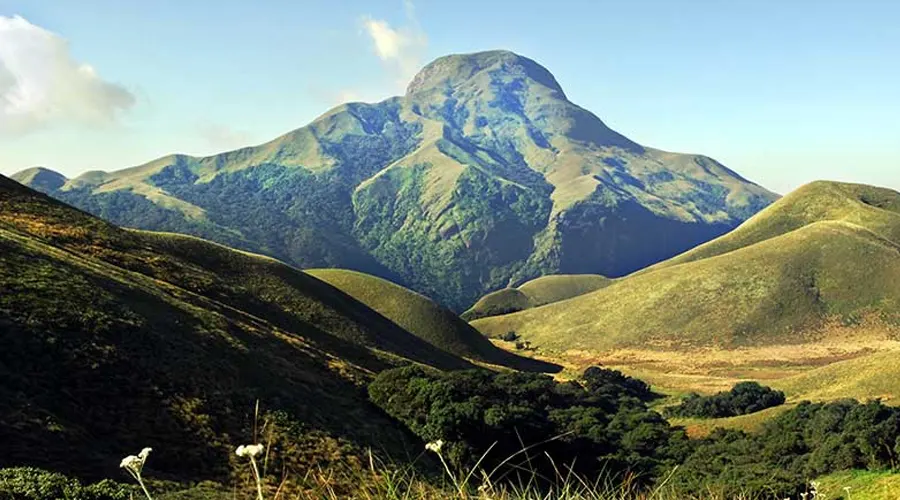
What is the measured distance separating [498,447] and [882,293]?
389 ft

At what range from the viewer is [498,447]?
3219 centimetres

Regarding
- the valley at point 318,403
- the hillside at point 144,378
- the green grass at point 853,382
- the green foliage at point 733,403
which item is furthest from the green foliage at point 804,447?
the green grass at point 853,382

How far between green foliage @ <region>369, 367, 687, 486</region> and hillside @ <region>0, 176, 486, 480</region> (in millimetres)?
1639

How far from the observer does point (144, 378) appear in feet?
79.4

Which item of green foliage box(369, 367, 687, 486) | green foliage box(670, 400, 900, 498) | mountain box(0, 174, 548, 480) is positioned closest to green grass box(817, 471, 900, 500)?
green foliage box(670, 400, 900, 498)

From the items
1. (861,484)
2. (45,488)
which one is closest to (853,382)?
(861,484)

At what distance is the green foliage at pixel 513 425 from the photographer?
3150 centimetres

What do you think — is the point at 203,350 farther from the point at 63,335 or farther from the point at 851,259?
the point at 851,259

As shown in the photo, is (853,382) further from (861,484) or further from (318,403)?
(318,403)

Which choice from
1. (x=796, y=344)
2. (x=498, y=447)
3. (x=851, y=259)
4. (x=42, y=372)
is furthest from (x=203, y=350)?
(x=851, y=259)

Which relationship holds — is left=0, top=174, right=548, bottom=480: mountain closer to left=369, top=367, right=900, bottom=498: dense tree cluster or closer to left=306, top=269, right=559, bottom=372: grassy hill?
left=369, top=367, right=900, bottom=498: dense tree cluster

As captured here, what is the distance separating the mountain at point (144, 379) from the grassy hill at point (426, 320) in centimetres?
5016

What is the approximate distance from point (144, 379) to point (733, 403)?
177 ft

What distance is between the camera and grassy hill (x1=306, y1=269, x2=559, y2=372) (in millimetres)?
94812
